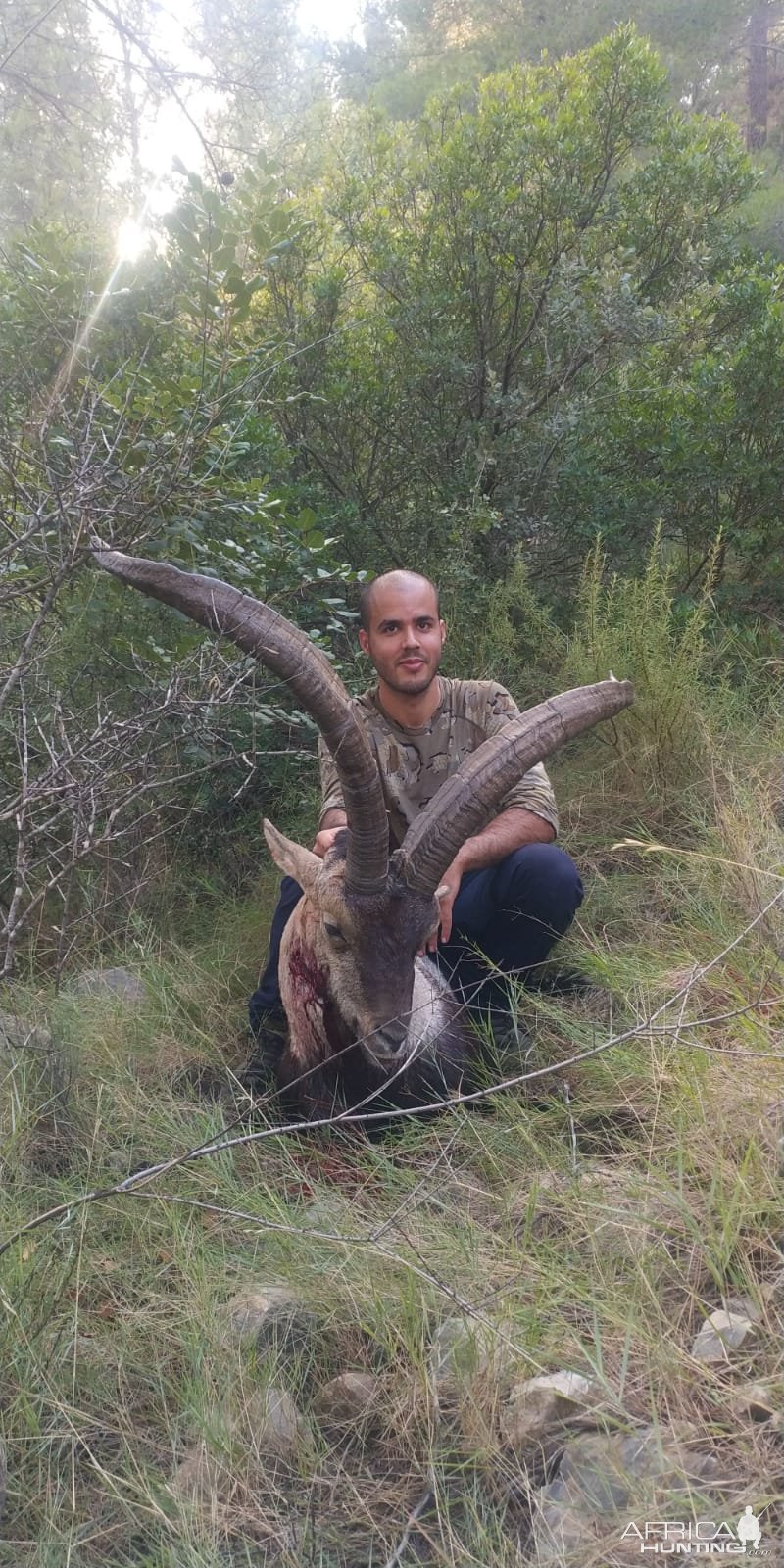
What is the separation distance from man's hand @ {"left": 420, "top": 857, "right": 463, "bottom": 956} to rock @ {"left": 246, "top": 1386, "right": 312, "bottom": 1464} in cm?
160

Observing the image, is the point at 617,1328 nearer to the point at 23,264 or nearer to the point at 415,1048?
the point at 415,1048

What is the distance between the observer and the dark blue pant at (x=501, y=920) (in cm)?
385

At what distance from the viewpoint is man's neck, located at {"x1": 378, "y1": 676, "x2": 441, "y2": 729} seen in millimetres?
4227

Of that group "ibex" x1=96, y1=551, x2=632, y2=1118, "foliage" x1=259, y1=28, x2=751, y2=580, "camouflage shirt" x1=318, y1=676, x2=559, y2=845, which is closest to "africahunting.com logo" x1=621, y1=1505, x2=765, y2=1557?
"ibex" x1=96, y1=551, x2=632, y2=1118

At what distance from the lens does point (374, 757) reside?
3262 mm

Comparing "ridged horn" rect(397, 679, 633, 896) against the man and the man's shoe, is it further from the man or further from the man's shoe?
the man's shoe

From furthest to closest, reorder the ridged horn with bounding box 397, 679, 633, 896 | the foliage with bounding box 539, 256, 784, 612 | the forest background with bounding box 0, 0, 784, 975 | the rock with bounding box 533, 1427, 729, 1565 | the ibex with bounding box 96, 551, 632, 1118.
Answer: the foliage with bounding box 539, 256, 784, 612, the forest background with bounding box 0, 0, 784, 975, the ridged horn with bounding box 397, 679, 633, 896, the ibex with bounding box 96, 551, 632, 1118, the rock with bounding box 533, 1427, 729, 1565

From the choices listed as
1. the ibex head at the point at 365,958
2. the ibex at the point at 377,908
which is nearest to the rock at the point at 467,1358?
the ibex at the point at 377,908

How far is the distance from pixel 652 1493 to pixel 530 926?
2276 mm

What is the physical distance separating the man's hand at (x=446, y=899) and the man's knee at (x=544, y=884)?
29cm

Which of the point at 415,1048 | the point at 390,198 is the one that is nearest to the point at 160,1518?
the point at 415,1048

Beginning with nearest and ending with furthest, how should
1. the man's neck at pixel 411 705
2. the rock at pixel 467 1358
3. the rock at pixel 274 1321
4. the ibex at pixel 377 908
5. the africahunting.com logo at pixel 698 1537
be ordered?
the africahunting.com logo at pixel 698 1537, the rock at pixel 467 1358, the rock at pixel 274 1321, the ibex at pixel 377 908, the man's neck at pixel 411 705

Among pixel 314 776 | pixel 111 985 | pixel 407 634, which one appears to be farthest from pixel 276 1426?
pixel 314 776

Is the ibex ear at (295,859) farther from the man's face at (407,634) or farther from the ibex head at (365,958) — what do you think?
the man's face at (407,634)
